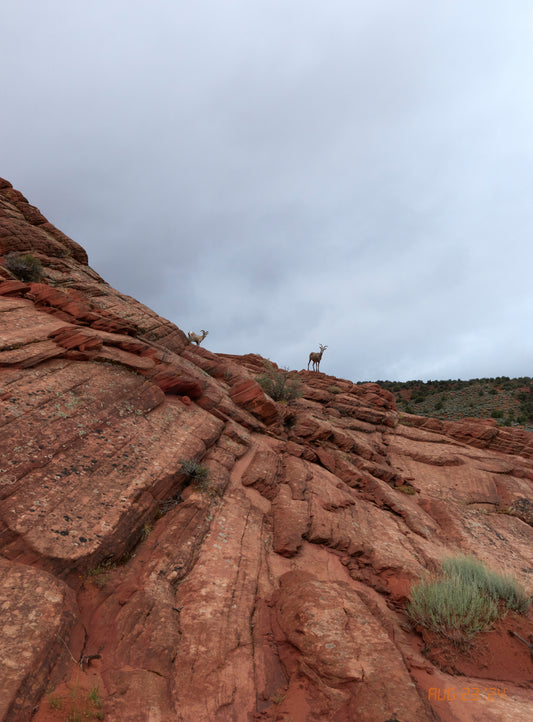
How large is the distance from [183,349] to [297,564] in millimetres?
12686

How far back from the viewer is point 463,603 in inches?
250

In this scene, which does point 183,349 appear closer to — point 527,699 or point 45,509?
point 45,509

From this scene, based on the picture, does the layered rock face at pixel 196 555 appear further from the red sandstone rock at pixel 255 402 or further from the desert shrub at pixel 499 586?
the red sandstone rock at pixel 255 402

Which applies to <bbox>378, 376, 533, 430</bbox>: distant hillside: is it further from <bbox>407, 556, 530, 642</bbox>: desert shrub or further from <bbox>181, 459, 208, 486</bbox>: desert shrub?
<bbox>181, 459, 208, 486</bbox>: desert shrub

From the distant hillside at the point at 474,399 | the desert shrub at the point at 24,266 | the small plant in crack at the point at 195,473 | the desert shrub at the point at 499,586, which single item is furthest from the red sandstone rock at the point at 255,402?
the distant hillside at the point at 474,399

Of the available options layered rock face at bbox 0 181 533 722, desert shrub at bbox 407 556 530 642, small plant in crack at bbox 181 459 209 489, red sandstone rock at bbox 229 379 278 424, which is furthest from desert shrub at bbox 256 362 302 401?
desert shrub at bbox 407 556 530 642

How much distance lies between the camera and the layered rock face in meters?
4.56

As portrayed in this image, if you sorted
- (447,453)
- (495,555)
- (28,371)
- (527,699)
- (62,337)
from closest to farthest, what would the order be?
(527,699), (28,371), (62,337), (495,555), (447,453)

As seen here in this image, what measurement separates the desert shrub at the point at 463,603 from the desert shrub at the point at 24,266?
17438 mm

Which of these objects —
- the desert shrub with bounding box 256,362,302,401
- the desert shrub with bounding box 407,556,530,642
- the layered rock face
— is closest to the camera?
the layered rock face

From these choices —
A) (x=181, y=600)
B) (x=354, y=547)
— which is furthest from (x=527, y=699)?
(x=181, y=600)

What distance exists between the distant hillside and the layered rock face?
2942 cm

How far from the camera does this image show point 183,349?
18344 mm

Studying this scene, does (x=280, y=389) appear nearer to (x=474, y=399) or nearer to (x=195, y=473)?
(x=195, y=473)
